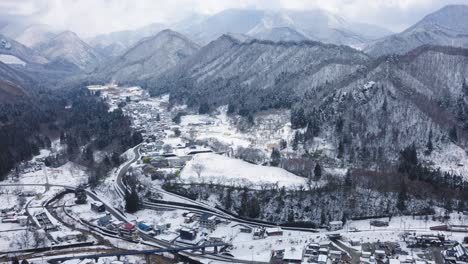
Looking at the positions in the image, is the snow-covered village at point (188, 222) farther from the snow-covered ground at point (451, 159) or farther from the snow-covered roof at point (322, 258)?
the snow-covered ground at point (451, 159)

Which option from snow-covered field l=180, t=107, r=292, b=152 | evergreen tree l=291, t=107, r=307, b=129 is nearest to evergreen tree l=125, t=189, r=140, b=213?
snow-covered field l=180, t=107, r=292, b=152

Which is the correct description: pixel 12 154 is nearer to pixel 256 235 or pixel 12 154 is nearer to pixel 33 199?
pixel 33 199

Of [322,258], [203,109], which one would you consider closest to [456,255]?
[322,258]

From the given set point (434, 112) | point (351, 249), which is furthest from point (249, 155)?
point (434, 112)

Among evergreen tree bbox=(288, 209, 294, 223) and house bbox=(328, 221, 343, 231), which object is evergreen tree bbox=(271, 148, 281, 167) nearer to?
evergreen tree bbox=(288, 209, 294, 223)

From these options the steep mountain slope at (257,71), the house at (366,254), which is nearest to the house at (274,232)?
the house at (366,254)

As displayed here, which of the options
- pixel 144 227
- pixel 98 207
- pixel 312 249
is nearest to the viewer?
pixel 312 249

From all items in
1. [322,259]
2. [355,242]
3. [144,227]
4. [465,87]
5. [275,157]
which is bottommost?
[144,227]

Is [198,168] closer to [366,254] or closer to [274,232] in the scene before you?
[274,232]
